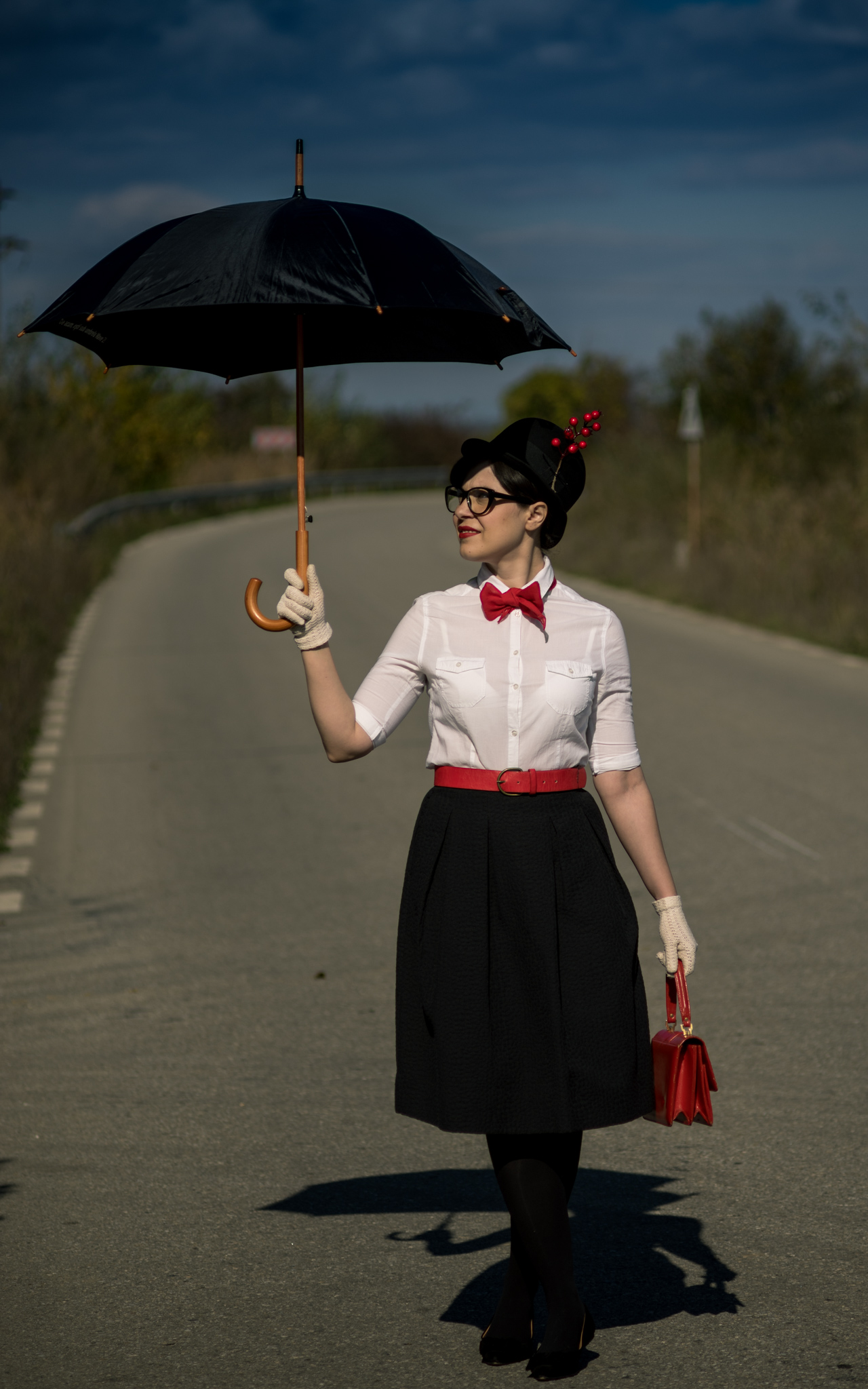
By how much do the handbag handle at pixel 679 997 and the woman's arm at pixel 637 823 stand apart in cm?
16

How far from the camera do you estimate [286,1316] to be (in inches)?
145

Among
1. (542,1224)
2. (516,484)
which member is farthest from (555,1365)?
(516,484)

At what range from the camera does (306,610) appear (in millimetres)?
3426

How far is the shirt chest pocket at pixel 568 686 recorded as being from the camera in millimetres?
3486

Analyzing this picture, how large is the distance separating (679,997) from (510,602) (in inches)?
35.7

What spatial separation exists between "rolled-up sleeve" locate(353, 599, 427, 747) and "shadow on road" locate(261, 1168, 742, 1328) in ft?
4.31

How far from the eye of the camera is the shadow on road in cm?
377

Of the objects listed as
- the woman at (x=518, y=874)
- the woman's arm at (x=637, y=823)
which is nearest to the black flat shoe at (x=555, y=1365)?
the woman at (x=518, y=874)

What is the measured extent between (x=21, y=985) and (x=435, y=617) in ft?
11.3

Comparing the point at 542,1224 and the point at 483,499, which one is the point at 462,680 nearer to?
the point at 483,499

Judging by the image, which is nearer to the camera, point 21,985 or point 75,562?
point 21,985

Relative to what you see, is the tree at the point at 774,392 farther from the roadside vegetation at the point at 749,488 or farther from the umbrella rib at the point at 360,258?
the umbrella rib at the point at 360,258

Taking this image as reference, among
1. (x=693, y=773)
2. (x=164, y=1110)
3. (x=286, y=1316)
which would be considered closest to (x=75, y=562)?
(x=693, y=773)

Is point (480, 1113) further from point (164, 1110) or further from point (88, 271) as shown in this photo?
point (88, 271)
